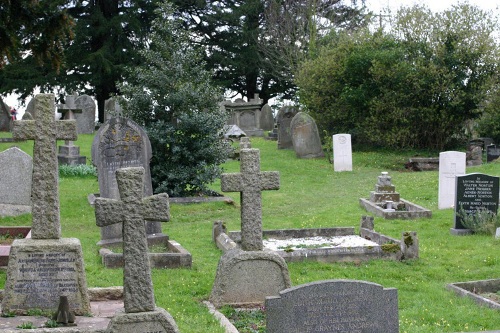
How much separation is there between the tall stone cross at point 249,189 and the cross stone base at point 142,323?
9.72 feet

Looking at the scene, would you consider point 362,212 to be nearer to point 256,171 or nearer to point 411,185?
point 411,185

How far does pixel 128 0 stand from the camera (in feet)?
153

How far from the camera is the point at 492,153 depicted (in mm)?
27500

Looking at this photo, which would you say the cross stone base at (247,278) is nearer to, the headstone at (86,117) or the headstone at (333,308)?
the headstone at (333,308)

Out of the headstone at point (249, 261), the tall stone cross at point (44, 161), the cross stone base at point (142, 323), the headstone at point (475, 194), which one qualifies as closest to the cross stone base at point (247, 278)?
the headstone at point (249, 261)

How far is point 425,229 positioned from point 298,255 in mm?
4057

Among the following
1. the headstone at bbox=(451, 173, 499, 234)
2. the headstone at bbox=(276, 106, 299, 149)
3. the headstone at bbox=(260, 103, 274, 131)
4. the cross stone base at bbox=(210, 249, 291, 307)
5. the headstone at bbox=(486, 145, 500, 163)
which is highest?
the headstone at bbox=(260, 103, 274, 131)

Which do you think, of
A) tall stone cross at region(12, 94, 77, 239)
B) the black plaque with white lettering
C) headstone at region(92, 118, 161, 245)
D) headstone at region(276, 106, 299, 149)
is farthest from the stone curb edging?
headstone at region(276, 106, 299, 149)

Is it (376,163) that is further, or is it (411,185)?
(376,163)

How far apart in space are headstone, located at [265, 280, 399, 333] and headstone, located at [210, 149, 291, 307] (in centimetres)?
266

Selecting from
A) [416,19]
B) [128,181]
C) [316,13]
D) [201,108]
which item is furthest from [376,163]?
[128,181]

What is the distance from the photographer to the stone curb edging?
28.4ft

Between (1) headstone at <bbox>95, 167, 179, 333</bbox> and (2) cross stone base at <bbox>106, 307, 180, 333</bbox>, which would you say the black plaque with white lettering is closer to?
(1) headstone at <bbox>95, 167, 179, 333</bbox>

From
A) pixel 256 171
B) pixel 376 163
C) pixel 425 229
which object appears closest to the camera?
pixel 256 171
